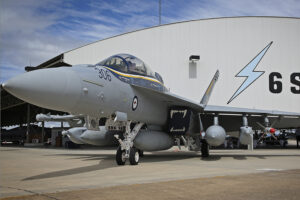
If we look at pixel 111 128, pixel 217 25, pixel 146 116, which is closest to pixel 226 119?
pixel 146 116

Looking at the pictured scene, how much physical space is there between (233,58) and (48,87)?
839 inches

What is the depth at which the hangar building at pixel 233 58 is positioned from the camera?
25391 mm

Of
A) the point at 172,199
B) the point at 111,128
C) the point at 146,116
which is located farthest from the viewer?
the point at 146,116

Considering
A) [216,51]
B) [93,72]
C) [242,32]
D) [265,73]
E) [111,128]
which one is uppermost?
[242,32]

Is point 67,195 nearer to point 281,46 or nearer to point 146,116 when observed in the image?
point 146,116

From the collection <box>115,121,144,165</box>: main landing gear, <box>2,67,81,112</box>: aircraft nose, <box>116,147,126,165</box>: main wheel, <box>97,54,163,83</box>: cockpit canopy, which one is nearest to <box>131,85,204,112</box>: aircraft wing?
<box>97,54,163,83</box>: cockpit canopy

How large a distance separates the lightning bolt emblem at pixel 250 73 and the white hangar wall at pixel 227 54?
0.85ft

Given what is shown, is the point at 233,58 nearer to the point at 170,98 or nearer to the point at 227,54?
the point at 227,54

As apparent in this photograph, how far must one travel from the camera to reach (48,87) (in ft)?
22.3

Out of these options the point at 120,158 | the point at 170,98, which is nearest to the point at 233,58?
the point at 170,98

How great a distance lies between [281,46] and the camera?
2588cm

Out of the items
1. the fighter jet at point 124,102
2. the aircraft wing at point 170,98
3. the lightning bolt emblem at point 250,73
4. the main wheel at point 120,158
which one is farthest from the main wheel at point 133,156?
the lightning bolt emblem at point 250,73

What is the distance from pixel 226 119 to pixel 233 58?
10.6 meters

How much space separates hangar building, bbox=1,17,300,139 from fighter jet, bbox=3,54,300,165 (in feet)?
32.6
